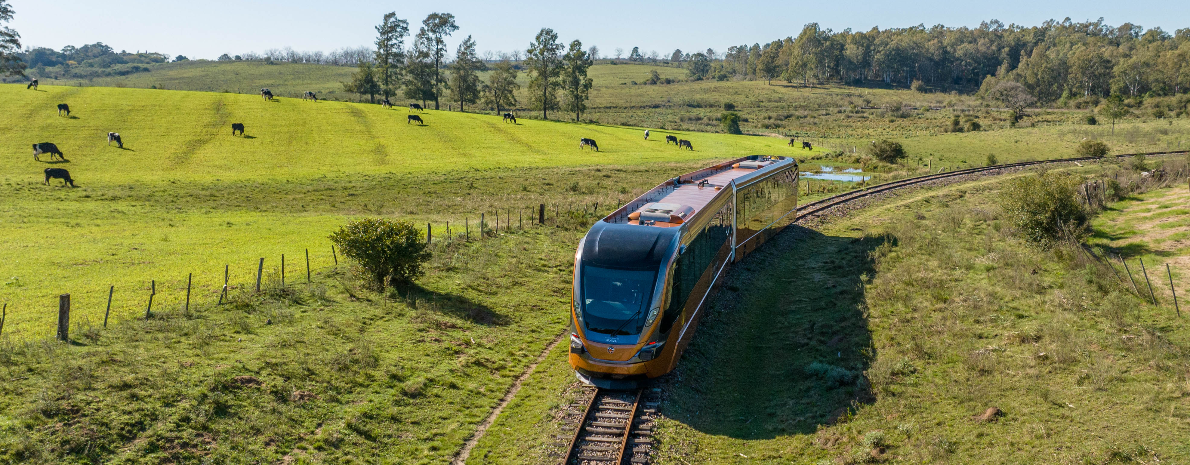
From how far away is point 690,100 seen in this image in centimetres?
14488

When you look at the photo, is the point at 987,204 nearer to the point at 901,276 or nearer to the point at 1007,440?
the point at 901,276

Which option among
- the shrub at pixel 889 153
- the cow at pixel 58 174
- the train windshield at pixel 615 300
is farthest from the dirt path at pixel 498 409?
the shrub at pixel 889 153

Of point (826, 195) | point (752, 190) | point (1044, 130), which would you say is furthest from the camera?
point (1044, 130)

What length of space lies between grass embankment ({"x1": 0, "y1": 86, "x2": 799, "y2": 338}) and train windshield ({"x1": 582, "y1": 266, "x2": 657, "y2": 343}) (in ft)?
44.3

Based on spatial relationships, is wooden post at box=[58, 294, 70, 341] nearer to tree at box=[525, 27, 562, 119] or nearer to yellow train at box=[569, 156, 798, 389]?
yellow train at box=[569, 156, 798, 389]

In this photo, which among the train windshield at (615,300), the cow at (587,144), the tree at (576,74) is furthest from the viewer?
the tree at (576,74)

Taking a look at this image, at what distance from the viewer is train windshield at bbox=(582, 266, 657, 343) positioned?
46.5 ft

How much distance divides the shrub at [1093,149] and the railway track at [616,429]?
62741 mm

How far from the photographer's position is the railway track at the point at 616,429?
40.8 ft

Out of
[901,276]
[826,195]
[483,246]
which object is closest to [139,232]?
[483,246]

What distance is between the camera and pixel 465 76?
348 ft

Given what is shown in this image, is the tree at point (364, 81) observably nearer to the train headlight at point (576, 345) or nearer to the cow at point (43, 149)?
the cow at point (43, 149)

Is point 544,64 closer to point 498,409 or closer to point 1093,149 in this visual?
point 1093,149

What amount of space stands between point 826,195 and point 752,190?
2164cm
